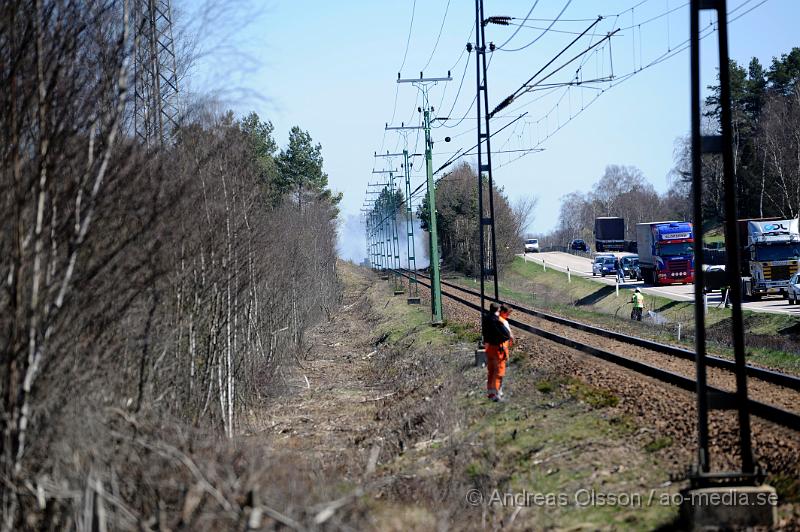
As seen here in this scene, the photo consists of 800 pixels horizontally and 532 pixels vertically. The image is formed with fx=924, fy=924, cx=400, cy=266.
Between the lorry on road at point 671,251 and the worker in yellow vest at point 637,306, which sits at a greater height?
the lorry on road at point 671,251

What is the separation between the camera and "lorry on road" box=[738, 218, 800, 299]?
41594 millimetres

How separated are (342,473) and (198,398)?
4501 mm

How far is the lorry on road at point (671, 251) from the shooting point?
54.8 metres

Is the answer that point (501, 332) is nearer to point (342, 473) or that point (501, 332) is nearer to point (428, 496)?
point (342, 473)

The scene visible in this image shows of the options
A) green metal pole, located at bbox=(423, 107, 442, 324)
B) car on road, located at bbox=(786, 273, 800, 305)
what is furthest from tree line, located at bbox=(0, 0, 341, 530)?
car on road, located at bbox=(786, 273, 800, 305)

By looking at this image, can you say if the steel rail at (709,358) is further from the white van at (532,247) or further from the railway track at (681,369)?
the white van at (532,247)

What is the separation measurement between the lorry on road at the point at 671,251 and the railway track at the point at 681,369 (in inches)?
999

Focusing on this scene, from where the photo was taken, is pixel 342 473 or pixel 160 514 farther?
pixel 342 473

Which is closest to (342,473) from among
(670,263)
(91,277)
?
(91,277)

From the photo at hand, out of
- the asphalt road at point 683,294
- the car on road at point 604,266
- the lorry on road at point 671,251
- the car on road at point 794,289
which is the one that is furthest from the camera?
the car on road at point 604,266

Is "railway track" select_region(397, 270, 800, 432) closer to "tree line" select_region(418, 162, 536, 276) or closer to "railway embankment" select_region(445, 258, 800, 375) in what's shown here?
"railway embankment" select_region(445, 258, 800, 375)

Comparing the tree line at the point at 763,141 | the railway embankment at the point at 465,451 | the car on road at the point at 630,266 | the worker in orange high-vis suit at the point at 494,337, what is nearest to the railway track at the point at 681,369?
the railway embankment at the point at 465,451

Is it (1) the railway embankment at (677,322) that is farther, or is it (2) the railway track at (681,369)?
(1) the railway embankment at (677,322)

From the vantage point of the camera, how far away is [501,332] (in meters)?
16.4
